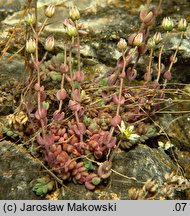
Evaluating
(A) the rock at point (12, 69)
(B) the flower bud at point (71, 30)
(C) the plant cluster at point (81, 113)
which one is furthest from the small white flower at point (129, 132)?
(A) the rock at point (12, 69)

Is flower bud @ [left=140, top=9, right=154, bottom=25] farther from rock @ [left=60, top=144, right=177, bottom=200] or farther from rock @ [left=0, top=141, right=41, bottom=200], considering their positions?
rock @ [left=0, top=141, right=41, bottom=200]

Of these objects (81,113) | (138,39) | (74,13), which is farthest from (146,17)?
(81,113)

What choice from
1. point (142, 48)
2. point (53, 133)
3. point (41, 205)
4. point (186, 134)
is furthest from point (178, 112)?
point (41, 205)

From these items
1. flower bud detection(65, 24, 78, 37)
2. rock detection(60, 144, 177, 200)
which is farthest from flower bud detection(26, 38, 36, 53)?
rock detection(60, 144, 177, 200)

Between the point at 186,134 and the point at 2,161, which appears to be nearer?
the point at 2,161

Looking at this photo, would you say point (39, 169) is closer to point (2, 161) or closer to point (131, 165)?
point (2, 161)

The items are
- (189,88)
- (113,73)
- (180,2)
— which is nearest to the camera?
(113,73)
